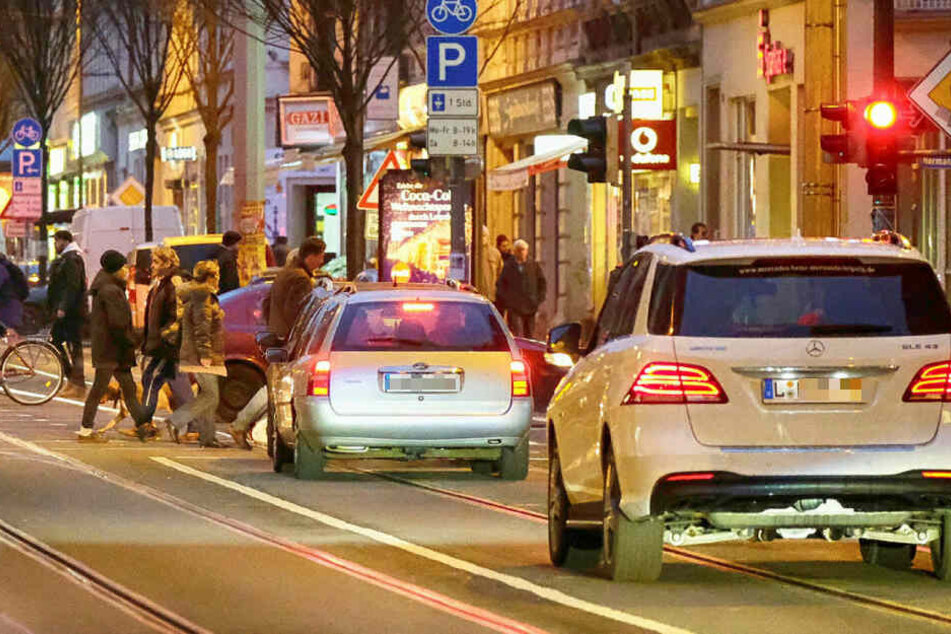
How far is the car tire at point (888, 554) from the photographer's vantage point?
1335 cm

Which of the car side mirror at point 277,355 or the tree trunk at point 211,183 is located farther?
the tree trunk at point 211,183

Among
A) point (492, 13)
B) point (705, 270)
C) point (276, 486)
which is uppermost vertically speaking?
point (492, 13)

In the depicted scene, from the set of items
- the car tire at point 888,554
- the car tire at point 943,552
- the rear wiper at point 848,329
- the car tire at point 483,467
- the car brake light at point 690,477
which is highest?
the rear wiper at point 848,329

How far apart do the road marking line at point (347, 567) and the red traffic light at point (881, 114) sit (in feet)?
27.4

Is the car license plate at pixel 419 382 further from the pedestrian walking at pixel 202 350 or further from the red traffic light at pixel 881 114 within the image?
the red traffic light at pixel 881 114

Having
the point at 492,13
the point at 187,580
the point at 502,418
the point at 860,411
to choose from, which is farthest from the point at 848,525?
the point at 492,13

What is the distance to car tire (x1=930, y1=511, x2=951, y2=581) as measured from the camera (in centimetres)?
1243

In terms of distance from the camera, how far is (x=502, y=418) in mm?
19359

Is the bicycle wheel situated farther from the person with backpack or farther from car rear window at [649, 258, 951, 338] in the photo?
car rear window at [649, 258, 951, 338]

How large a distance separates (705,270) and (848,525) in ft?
4.18

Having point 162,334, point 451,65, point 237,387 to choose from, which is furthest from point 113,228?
point 162,334

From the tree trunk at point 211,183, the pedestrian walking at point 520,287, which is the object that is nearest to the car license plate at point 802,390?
the pedestrian walking at point 520,287

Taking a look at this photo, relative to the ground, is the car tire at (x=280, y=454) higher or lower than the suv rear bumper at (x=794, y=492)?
lower

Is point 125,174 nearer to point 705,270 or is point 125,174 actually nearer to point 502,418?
point 502,418
